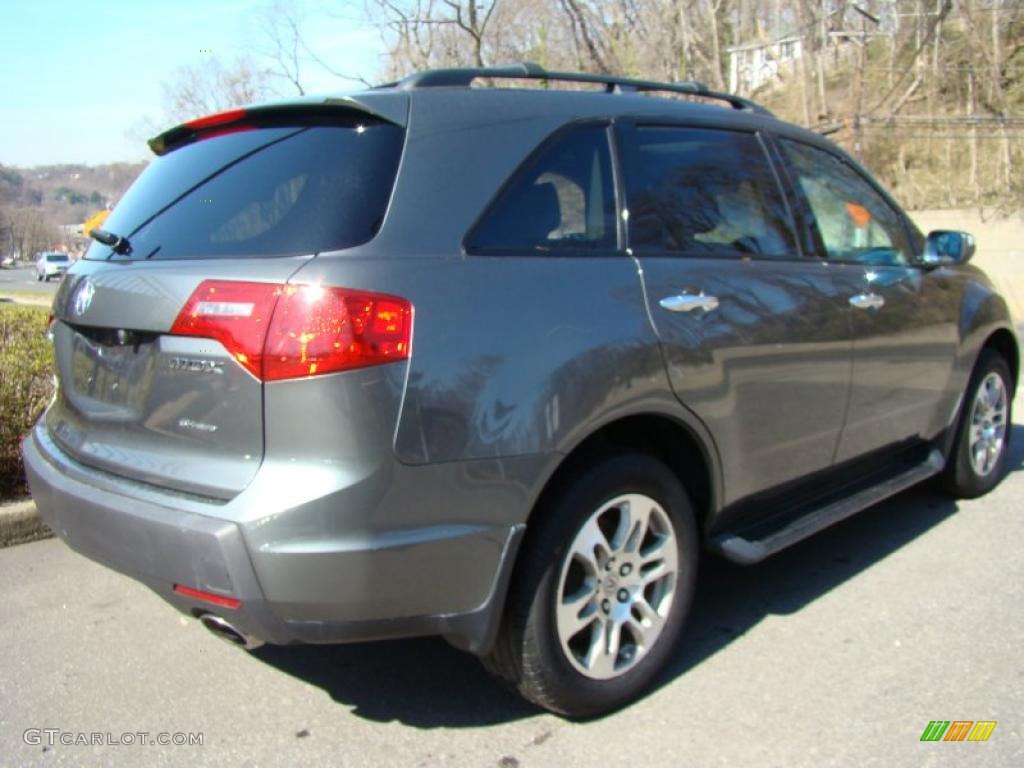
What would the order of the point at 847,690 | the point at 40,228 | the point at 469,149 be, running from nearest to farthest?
the point at 469,149, the point at 847,690, the point at 40,228

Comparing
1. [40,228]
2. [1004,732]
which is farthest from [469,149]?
[40,228]

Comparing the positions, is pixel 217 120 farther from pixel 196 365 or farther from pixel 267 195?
pixel 196 365

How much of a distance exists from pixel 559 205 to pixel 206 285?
108cm

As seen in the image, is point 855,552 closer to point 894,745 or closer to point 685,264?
point 894,745

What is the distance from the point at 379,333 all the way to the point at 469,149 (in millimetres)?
674

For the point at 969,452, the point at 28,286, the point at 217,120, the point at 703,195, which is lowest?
the point at 969,452

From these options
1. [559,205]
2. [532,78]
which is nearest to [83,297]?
[559,205]

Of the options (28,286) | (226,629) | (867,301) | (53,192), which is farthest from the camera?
(53,192)

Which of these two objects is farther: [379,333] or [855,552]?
[855,552]

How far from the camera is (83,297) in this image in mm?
2869

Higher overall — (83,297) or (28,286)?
(83,297)

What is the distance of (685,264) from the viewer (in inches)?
122

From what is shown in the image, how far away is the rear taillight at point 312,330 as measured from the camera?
2.28 meters

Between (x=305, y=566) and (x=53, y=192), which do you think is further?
(x=53, y=192)
